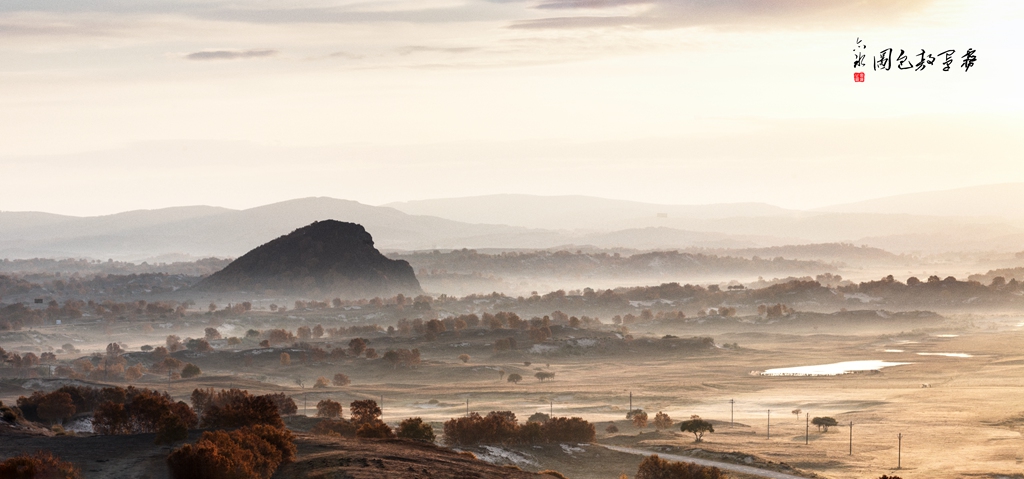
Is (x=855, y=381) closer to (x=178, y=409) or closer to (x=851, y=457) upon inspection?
(x=851, y=457)

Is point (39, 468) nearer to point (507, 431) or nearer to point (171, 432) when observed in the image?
point (171, 432)

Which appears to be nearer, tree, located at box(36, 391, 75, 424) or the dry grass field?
the dry grass field

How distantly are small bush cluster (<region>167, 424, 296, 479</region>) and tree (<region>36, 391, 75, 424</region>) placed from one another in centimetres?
5234

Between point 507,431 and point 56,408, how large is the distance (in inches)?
1833

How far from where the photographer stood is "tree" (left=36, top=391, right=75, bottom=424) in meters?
106

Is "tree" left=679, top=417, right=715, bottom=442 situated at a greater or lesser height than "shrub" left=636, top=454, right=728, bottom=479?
lesser

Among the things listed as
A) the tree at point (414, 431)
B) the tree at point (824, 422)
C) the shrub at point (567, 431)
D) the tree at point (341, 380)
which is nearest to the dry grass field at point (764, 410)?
the tree at point (824, 422)

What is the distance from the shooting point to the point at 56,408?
10681 cm

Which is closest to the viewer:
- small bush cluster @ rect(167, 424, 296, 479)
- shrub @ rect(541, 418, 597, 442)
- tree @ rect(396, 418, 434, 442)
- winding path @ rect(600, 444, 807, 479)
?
small bush cluster @ rect(167, 424, 296, 479)

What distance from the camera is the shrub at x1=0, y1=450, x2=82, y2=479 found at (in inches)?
1949

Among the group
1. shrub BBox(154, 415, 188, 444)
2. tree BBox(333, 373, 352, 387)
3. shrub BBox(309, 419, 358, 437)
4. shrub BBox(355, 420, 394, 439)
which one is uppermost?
shrub BBox(154, 415, 188, 444)

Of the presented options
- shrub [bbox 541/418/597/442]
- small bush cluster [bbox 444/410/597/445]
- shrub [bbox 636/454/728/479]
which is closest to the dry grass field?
shrub [bbox 541/418/597/442]

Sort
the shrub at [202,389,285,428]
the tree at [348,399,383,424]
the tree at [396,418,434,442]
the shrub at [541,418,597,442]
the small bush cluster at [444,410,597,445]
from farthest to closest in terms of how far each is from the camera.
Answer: the tree at [348,399,383,424] → the shrub at [541,418,597,442] → the small bush cluster at [444,410,597,445] → the tree at [396,418,434,442] → the shrub at [202,389,285,428]

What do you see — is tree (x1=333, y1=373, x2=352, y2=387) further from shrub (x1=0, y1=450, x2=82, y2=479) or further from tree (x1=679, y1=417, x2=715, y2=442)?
shrub (x1=0, y1=450, x2=82, y2=479)
